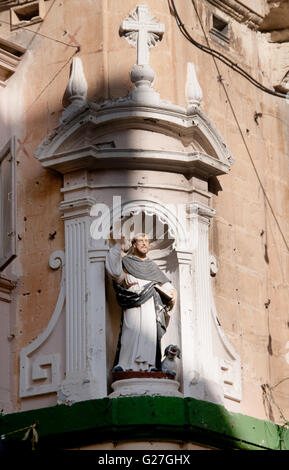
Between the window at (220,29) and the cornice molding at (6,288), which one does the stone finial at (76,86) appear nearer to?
the window at (220,29)

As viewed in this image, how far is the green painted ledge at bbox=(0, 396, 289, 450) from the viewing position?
45.6 feet

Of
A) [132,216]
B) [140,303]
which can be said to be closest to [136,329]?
[140,303]

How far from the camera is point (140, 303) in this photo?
1446cm

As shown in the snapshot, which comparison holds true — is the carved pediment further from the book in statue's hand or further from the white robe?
the book in statue's hand

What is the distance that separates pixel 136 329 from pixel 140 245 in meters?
0.76

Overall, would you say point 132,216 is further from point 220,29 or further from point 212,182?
point 220,29

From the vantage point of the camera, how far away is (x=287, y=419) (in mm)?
15406

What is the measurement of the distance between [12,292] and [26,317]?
0.93ft

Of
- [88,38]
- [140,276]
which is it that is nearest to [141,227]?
[140,276]

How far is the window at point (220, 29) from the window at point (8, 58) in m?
1.82

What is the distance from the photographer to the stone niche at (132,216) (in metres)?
14.5

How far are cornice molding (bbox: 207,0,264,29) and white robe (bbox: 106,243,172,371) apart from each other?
296 cm

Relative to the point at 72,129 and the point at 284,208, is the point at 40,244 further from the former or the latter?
the point at 284,208

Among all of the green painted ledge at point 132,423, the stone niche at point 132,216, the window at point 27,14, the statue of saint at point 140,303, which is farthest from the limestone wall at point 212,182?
the statue of saint at point 140,303
